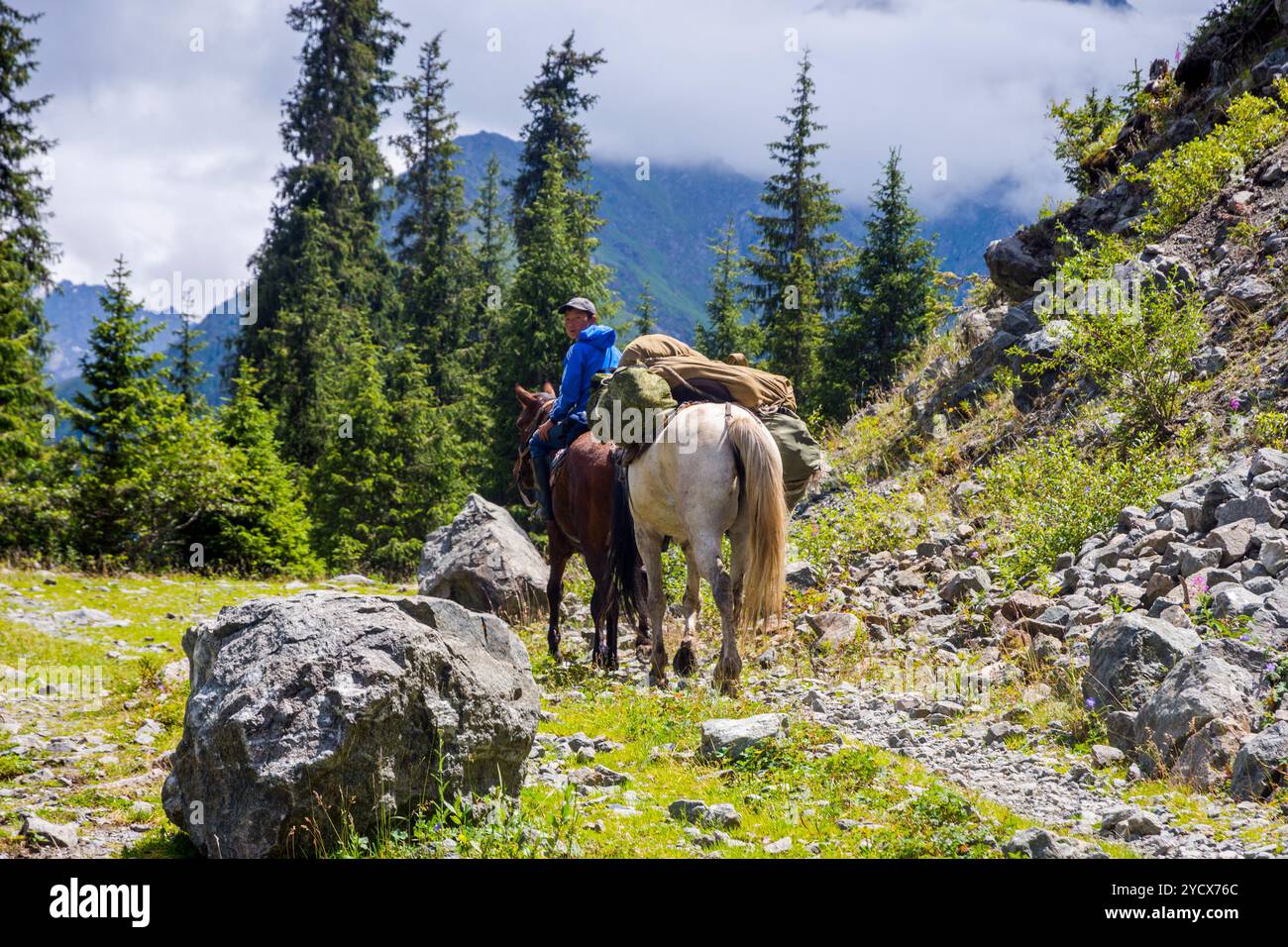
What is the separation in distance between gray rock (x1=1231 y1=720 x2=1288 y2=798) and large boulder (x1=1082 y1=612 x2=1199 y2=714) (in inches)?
39.9

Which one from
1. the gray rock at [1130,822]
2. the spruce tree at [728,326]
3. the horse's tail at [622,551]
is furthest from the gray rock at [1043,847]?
the spruce tree at [728,326]

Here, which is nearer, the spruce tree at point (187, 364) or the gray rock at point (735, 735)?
the gray rock at point (735, 735)

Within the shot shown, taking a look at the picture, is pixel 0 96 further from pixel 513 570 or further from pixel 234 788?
pixel 234 788

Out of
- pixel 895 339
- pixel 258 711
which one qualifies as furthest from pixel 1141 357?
pixel 895 339

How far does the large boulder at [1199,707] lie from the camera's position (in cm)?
521

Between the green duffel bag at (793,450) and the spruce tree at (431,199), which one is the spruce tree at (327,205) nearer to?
the spruce tree at (431,199)

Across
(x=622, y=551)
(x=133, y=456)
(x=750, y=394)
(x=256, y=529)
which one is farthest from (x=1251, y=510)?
(x=133, y=456)

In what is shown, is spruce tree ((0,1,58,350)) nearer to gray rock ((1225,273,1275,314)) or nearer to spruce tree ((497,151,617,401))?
spruce tree ((497,151,617,401))

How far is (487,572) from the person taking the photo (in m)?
13.4

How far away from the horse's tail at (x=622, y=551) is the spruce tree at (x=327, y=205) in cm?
2485

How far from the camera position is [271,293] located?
117ft

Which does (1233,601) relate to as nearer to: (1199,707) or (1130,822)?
(1199,707)

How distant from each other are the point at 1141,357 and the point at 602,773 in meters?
8.55
